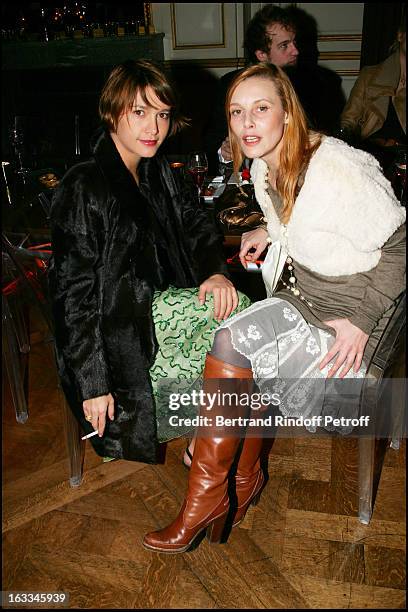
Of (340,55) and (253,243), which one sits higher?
(340,55)

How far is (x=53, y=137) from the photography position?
567cm

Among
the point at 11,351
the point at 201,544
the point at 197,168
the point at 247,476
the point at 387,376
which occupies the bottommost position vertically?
the point at 201,544

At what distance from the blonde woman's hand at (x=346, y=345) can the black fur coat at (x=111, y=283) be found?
0.49m

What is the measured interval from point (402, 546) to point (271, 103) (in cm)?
130

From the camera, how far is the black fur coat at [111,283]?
1.43 m

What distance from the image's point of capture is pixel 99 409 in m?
1.50

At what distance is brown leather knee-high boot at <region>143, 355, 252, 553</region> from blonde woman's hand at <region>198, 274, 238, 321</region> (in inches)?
8.0

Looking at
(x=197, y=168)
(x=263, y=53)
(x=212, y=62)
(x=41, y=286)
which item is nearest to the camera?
(x=41, y=286)

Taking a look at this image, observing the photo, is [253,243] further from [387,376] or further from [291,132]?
[387,376]

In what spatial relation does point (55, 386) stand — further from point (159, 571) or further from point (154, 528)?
point (159, 571)

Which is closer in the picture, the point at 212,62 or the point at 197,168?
the point at 197,168

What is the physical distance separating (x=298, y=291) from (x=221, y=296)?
23 centimetres

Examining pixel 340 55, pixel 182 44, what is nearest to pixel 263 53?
pixel 340 55

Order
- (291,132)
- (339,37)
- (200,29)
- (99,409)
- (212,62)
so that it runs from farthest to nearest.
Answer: (212,62), (200,29), (339,37), (99,409), (291,132)
